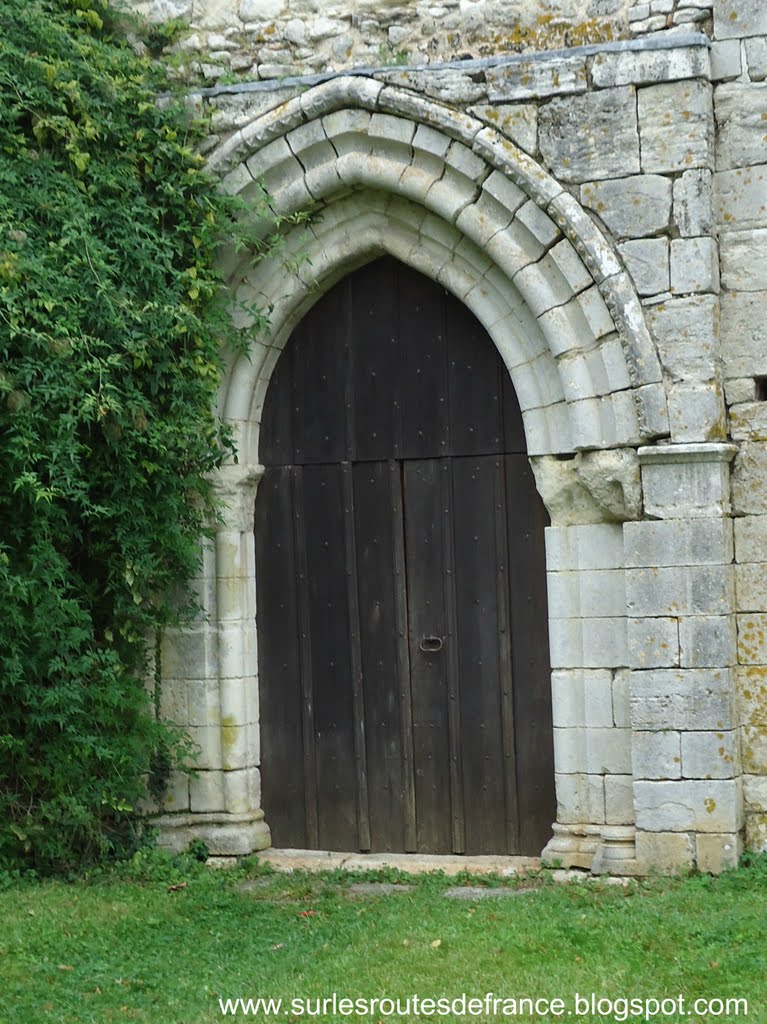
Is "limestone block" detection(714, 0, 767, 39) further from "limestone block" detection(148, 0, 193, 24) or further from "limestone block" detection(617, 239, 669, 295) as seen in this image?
"limestone block" detection(148, 0, 193, 24)

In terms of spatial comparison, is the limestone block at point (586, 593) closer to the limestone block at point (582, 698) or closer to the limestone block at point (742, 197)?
the limestone block at point (582, 698)

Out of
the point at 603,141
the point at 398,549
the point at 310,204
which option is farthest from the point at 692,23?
the point at 398,549

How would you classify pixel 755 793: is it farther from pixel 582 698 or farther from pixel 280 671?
pixel 280 671

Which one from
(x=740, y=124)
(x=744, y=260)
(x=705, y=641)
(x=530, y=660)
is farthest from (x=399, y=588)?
(x=740, y=124)

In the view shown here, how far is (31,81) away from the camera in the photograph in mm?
6430

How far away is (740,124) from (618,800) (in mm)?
3070

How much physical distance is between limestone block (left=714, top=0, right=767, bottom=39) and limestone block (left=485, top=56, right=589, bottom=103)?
63 cm

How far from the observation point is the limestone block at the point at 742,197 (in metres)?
6.19

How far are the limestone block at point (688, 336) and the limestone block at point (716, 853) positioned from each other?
1.98 meters

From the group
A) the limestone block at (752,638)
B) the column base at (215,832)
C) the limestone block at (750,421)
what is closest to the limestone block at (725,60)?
the limestone block at (750,421)

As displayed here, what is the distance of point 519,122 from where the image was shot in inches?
249

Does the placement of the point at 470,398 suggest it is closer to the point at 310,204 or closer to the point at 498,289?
the point at 498,289

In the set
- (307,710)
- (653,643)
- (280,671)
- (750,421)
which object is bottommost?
(307,710)

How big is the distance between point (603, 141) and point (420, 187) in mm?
878
